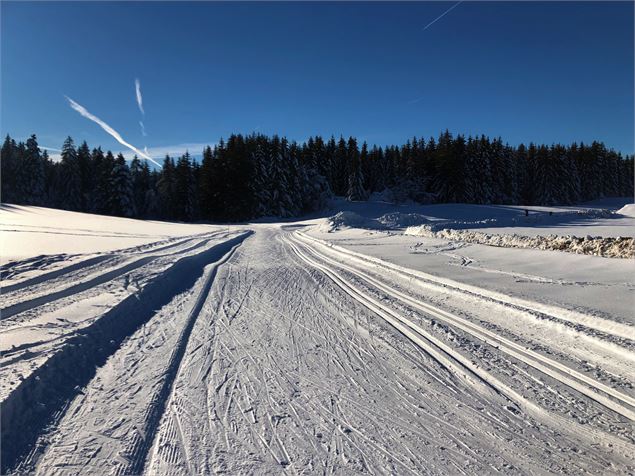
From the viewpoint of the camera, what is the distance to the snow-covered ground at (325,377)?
283 centimetres

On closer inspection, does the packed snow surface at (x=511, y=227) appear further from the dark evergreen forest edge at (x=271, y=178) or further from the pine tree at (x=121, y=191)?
the pine tree at (x=121, y=191)

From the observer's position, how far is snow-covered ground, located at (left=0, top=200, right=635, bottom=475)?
283 centimetres

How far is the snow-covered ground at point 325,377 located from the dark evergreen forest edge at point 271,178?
49055mm

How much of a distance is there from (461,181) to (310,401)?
64158 millimetres

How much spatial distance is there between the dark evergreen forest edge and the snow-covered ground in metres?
49.1

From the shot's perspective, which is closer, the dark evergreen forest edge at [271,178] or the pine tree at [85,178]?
the dark evergreen forest edge at [271,178]

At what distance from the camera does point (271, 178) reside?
2217 inches

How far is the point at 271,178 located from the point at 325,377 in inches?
2115

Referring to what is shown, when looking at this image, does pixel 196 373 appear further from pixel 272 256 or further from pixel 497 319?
pixel 272 256

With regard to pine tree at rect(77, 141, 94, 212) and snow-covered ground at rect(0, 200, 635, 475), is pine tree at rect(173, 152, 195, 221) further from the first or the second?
snow-covered ground at rect(0, 200, 635, 475)

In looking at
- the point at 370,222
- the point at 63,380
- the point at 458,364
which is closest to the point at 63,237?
the point at 63,380

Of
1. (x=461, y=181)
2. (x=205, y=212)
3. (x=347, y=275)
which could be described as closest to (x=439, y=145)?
(x=461, y=181)

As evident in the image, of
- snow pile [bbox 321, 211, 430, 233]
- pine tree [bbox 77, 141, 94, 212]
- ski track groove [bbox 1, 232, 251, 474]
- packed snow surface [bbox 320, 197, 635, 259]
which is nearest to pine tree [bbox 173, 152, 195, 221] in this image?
pine tree [bbox 77, 141, 94, 212]

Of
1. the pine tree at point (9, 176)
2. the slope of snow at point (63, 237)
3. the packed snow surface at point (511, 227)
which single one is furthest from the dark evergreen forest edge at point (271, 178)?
the slope of snow at point (63, 237)
